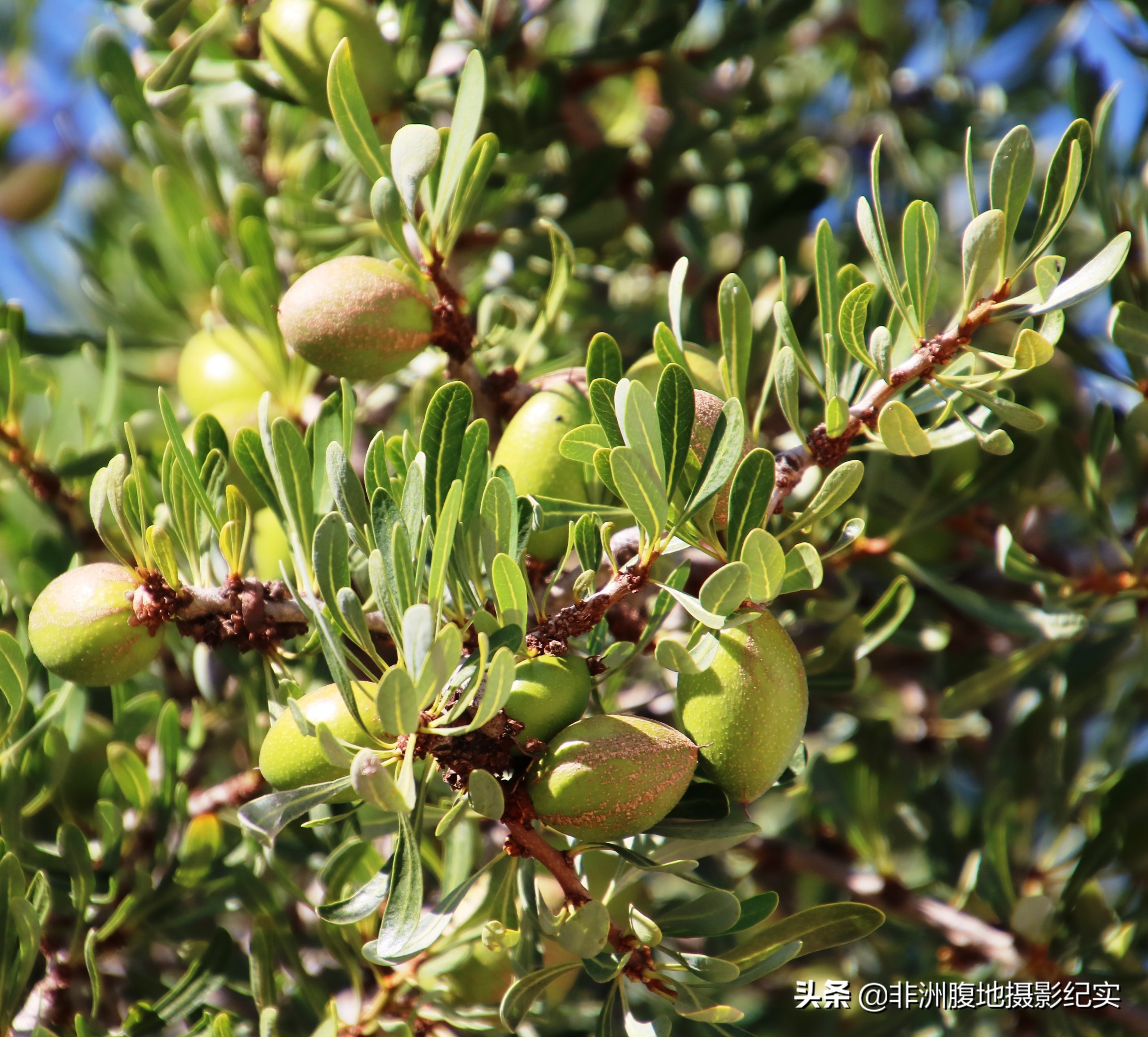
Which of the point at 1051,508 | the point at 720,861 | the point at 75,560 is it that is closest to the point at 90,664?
the point at 75,560

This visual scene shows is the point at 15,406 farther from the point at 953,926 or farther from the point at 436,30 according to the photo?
the point at 953,926

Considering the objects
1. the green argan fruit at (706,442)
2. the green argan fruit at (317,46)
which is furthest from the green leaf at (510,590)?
the green argan fruit at (317,46)

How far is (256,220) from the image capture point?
4.03 feet

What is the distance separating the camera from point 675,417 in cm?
79

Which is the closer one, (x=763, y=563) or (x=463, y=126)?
(x=763, y=563)

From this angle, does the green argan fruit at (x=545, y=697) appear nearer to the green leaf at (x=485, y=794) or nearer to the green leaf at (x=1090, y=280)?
the green leaf at (x=485, y=794)

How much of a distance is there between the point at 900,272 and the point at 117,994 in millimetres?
1571

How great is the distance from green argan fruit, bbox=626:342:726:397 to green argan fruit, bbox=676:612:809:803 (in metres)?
0.27

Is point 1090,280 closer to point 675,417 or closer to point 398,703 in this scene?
point 675,417

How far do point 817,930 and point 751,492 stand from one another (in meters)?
0.43

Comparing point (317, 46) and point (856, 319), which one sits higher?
point (317, 46)

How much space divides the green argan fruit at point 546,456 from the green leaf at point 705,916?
0.33m

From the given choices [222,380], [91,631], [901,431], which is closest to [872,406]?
[901,431]

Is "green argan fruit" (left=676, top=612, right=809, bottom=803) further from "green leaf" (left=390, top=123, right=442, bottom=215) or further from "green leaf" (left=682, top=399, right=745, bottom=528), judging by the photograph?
"green leaf" (left=390, top=123, right=442, bottom=215)
